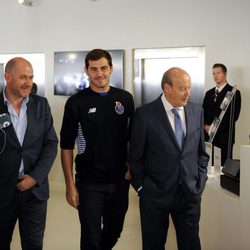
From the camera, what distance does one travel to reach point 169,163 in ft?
7.90

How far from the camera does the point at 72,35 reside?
6.46 metres

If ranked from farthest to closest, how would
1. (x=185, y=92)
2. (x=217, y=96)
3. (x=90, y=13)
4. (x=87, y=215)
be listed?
(x=90, y=13) → (x=217, y=96) → (x=87, y=215) → (x=185, y=92)

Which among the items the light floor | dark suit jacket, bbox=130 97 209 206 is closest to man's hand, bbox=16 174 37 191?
dark suit jacket, bbox=130 97 209 206

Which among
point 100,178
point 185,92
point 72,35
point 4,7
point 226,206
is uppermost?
point 4,7

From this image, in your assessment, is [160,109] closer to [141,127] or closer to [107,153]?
[141,127]

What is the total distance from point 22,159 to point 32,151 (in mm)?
82

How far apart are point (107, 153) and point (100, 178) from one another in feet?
0.57

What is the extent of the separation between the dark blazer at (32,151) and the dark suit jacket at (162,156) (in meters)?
0.57

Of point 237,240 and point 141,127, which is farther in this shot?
point 237,240

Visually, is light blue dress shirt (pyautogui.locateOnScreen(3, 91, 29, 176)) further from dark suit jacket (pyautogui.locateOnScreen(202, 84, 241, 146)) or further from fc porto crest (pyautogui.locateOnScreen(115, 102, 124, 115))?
dark suit jacket (pyautogui.locateOnScreen(202, 84, 241, 146))

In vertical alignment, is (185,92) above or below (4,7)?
below

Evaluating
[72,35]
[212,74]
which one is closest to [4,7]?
[72,35]

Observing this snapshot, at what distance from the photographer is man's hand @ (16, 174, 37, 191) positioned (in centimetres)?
243

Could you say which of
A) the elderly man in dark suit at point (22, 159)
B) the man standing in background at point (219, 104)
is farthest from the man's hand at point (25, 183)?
the man standing in background at point (219, 104)
